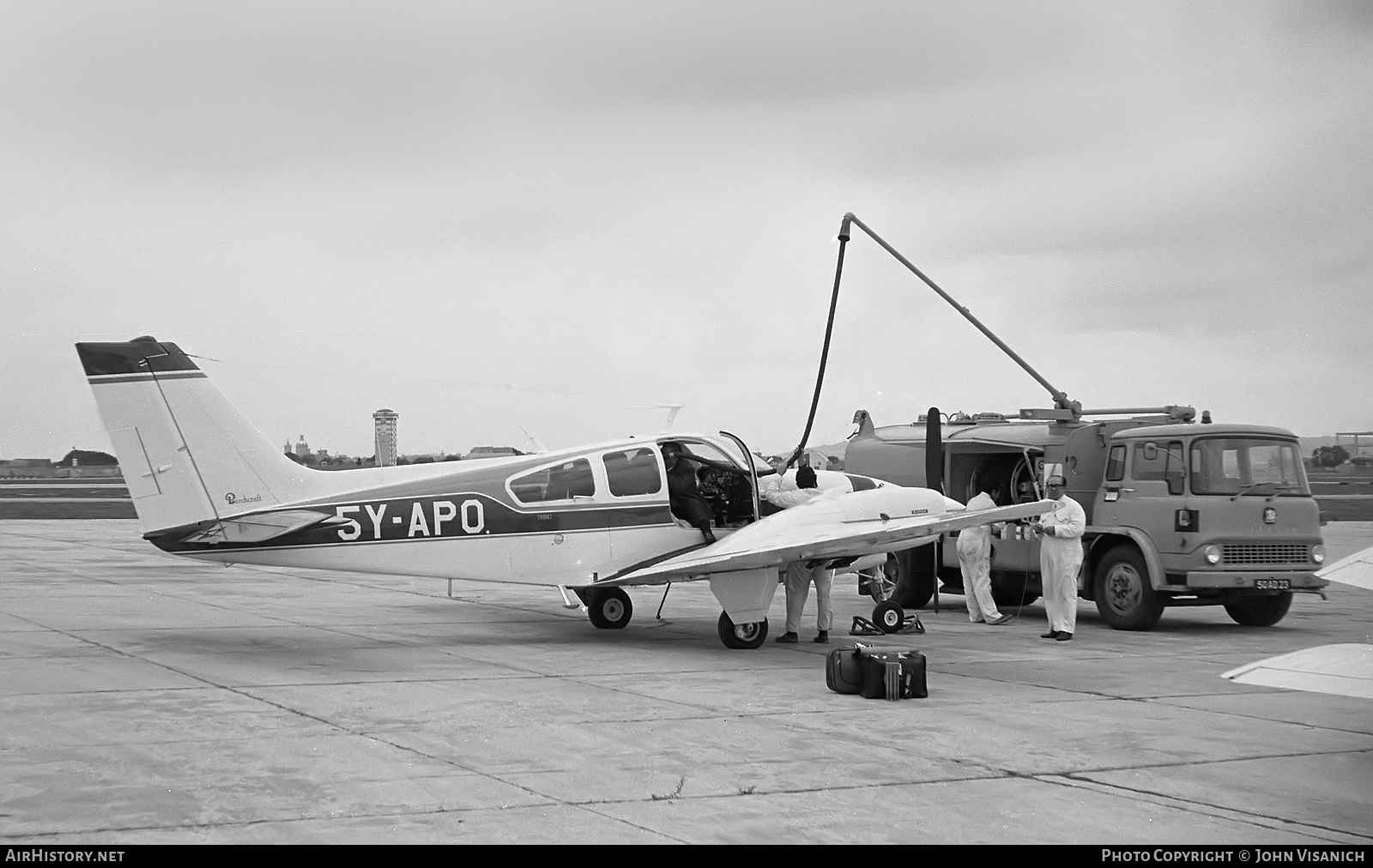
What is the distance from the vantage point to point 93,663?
11.1m

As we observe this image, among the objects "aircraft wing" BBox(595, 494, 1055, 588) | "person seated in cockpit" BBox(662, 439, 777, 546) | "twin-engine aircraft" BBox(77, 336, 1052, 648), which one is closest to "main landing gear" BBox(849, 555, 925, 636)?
"twin-engine aircraft" BBox(77, 336, 1052, 648)

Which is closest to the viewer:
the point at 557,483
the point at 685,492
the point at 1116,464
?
the point at 557,483

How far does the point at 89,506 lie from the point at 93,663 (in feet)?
147

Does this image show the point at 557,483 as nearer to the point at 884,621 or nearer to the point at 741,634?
the point at 741,634

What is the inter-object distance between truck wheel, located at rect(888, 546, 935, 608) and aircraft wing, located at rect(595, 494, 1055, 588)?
183 inches

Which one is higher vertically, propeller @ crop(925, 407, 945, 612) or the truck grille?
propeller @ crop(925, 407, 945, 612)

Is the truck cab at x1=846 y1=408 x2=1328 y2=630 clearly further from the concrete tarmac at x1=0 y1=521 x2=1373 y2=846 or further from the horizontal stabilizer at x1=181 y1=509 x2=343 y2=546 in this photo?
the horizontal stabilizer at x1=181 y1=509 x2=343 y2=546

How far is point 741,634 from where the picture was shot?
43.2ft

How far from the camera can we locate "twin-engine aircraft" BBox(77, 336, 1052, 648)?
487 inches

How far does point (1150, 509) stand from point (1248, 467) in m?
1.32

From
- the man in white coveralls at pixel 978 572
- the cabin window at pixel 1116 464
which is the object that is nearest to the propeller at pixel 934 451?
the man in white coveralls at pixel 978 572

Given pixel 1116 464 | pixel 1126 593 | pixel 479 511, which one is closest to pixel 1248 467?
pixel 1116 464

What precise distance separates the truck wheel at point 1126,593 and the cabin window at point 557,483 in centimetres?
693

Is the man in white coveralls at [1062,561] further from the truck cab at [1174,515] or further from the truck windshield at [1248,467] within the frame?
the truck windshield at [1248,467]
